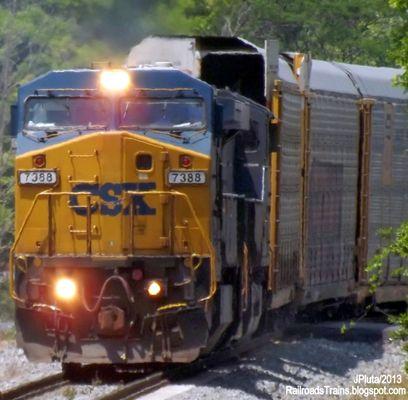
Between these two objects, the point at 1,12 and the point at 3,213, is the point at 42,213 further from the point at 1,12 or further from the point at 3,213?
the point at 1,12

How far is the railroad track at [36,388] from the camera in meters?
12.1

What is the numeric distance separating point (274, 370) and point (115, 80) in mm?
3814

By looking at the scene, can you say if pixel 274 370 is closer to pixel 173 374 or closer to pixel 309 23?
pixel 173 374

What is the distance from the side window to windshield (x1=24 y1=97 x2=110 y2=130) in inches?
77.9

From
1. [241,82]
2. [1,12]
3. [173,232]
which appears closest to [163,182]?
[173,232]

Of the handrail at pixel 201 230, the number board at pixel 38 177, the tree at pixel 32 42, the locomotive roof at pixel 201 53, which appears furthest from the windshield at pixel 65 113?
the tree at pixel 32 42

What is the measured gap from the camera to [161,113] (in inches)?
492

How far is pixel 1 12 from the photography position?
111 ft

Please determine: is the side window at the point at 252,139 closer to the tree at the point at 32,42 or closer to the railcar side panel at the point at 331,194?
the railcar side panel at the point at 331,194

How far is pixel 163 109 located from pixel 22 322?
103 inches

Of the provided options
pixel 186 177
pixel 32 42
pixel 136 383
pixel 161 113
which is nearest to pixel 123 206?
pixel 186 177

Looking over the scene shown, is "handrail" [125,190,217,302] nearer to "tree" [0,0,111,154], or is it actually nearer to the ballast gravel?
the ballast gravel

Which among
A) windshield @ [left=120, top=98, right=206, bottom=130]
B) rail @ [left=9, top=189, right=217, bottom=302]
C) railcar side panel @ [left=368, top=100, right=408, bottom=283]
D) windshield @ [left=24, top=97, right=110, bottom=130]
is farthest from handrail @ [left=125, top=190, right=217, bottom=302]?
railcar side panel @ [left=368, top=100, right=408, bottom=283]

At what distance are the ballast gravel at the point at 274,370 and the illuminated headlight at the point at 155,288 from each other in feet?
3.23
